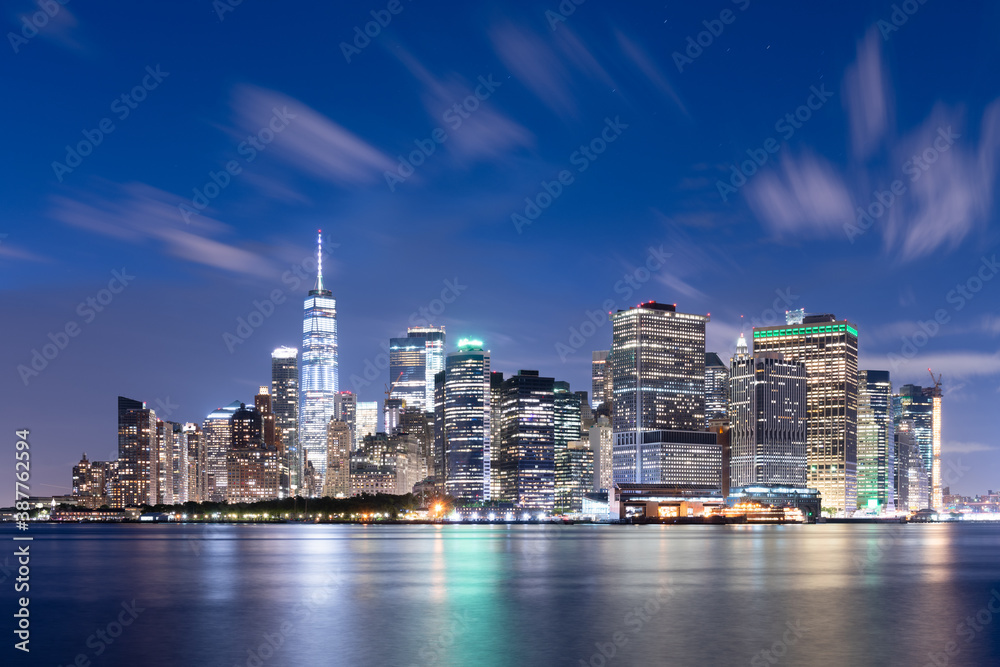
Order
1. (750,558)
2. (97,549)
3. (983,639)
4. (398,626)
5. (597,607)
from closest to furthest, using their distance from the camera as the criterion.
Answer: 1. (983,639)
2. (398,626)
3. (597,607)
4. (750,558)
5. (97,549)

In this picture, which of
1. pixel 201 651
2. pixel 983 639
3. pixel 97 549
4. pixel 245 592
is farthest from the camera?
pixel 97 549

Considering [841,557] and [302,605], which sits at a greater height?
[302,605]

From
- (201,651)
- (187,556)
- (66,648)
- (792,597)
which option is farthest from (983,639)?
(187,556)

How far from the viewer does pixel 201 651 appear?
183 feet

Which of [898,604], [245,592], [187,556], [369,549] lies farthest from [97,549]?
[898,604]

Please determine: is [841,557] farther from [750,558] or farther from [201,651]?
[201,651]

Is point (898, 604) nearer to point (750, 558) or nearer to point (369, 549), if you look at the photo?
point (750, 558)

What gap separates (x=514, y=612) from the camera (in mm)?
71250

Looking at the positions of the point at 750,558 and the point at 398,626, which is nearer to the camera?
the point at 398,626

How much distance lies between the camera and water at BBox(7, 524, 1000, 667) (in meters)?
54.8

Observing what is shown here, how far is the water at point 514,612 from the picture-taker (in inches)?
2156

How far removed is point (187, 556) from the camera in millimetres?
142500

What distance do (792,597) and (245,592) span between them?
41.1m

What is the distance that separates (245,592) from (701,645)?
4245 cm
